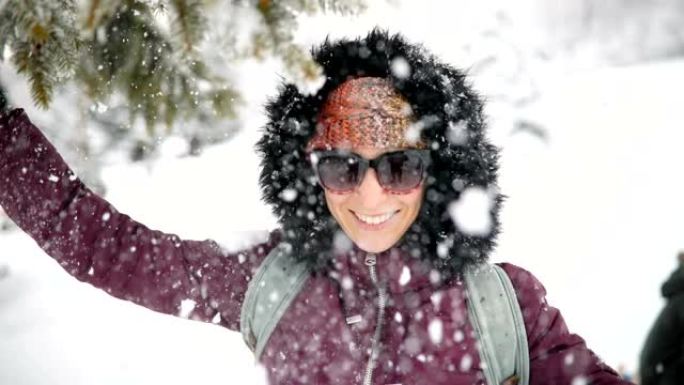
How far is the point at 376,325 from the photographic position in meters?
2.21

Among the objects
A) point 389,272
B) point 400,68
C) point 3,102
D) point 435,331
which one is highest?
point 3,102

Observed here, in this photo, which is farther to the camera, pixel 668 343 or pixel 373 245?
pixel 668 343

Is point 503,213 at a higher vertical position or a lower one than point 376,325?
higher

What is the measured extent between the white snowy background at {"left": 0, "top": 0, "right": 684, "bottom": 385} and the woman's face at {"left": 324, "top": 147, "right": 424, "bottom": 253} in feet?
1.43

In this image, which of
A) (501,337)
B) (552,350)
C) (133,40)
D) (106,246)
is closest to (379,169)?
(501,337)

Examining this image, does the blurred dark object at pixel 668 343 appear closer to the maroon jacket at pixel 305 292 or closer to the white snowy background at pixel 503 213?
the maroon jacket at pixel 305 292

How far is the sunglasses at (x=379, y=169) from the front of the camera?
83.6 inches

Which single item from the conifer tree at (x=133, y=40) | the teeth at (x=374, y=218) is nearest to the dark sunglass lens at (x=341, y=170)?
the teeth at (x=374, y=218)

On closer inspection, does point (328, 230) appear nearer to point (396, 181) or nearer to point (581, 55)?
point (396, 181)

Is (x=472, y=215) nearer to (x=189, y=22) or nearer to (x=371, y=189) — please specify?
(x=371, y=189)

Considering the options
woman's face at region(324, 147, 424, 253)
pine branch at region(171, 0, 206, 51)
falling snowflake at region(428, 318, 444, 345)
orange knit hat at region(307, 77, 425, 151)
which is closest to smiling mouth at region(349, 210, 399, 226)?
woman's face at region(324, 147, 424, 253)

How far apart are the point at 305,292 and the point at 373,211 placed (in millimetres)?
379

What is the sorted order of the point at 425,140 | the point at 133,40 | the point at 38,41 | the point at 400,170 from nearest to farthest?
the point at 38,41 < the point at 400,170 < the point at 425,140 < the point at 133,40

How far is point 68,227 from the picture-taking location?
7.21ft
